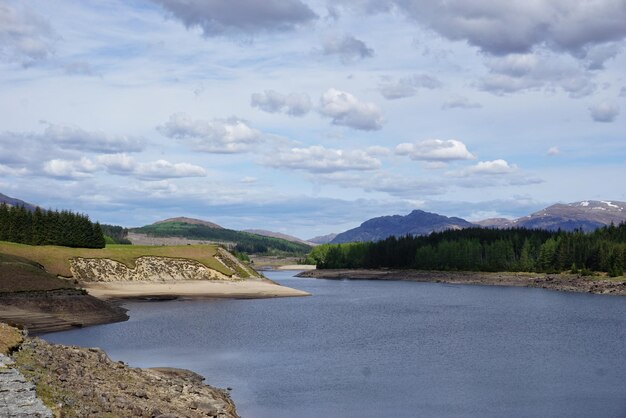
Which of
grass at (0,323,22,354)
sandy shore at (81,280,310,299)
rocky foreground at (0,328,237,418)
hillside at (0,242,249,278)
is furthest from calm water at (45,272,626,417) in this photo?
hillside at (0,242,249,278)

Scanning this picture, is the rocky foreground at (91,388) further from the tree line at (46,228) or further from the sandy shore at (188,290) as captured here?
the tree line at (46,228)

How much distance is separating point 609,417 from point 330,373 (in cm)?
2296

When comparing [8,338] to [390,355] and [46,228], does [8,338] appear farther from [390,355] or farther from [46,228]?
[46,228]

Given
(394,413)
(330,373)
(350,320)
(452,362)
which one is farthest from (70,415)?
(350,320)

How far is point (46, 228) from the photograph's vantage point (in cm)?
15750

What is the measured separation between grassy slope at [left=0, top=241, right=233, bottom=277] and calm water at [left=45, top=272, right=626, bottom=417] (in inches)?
1082

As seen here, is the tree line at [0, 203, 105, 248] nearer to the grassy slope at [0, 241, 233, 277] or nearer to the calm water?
the grassy slope at [0, 241, 233, 277]

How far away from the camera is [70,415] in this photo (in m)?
29.7

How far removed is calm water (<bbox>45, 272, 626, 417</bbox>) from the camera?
4775cm

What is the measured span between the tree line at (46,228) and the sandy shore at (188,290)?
2328 centimetres

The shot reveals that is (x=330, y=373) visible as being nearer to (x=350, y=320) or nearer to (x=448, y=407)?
(x=448, y=407)

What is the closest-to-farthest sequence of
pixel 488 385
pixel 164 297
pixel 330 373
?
1. pixel 488 385
2. pixel 330 373
3. pixel 164 297

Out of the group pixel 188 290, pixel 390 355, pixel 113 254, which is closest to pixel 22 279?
pixel 188 290

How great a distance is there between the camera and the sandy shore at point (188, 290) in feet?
445
